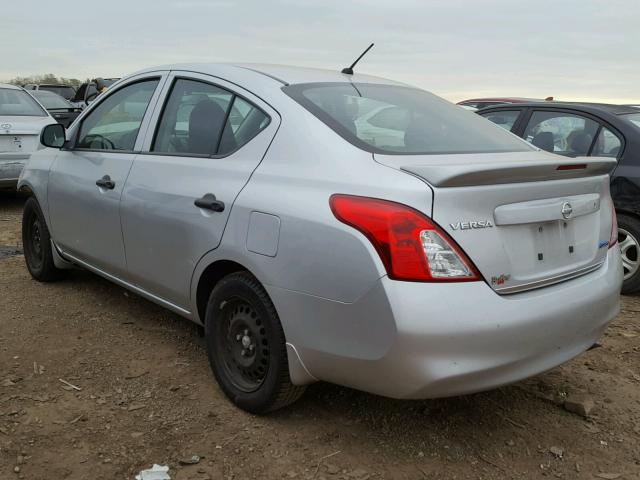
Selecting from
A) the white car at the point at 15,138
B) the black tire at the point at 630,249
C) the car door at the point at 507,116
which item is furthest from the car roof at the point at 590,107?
the white car at the point at 15,138

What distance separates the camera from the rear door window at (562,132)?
17.0 feet

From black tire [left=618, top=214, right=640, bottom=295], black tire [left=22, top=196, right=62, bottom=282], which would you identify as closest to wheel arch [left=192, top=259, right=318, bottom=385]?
black tire [left=22, top=196, right=62, bottom=282]

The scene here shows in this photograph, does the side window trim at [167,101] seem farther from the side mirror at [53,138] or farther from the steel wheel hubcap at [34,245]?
the steel wheel hubcap at [34,245]

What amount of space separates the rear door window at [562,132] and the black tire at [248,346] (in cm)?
360

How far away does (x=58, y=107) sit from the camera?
1407cm

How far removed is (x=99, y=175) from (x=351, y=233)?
214cm

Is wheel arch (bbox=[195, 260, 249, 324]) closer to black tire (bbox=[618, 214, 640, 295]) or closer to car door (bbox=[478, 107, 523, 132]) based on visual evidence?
black tire (bbox=[618, 214, 640, 295])

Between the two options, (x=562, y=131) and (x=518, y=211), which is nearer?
(x=518, y=211)

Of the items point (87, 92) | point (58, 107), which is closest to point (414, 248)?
point (58, 107)

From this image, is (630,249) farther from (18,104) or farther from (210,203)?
(18,104)

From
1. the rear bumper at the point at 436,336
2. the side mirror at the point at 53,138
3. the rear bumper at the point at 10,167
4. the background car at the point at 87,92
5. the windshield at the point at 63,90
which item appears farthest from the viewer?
the windshield at the point at 63,90

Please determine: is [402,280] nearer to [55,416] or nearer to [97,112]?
[55,416]

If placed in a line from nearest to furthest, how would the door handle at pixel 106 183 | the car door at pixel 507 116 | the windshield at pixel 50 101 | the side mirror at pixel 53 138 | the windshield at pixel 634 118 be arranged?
the door handle at pixel 106 183 → the side mirror at pixel 53 138 → the windshield at pixel 634 118 → the car door at pixel 507 116 → the windshield at pixel 50 101

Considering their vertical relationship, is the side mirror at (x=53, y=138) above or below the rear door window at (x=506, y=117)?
below
